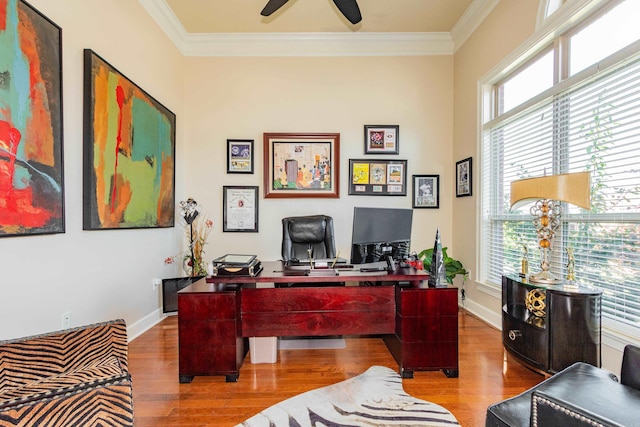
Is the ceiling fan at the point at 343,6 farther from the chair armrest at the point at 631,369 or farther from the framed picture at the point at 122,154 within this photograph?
the chair armrest at the point at 631,369

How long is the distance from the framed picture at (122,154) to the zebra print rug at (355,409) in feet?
6.00

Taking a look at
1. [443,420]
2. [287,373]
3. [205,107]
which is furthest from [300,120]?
[443,420]

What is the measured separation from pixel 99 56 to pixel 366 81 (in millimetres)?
2779

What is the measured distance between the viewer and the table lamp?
171 cm

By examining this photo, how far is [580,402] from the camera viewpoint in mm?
1007

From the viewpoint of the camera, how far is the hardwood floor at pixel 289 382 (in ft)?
5.77

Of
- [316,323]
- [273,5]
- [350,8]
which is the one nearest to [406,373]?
[316,323]

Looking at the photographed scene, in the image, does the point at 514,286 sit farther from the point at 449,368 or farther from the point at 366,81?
A: the point at 366,81

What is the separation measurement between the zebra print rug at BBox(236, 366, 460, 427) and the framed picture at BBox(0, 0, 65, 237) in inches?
65.9

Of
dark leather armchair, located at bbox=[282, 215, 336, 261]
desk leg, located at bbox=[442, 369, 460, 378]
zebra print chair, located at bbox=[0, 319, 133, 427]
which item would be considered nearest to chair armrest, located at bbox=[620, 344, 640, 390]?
desk leg, located at bbox=[442, 369, 460, 378]

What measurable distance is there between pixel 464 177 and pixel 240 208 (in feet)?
8.92

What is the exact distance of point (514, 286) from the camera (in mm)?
2197

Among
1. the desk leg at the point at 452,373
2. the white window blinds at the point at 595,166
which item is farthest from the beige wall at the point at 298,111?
the desk leg at the point at 452,373

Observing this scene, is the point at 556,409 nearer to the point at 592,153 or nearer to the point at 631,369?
the point at 631,369
